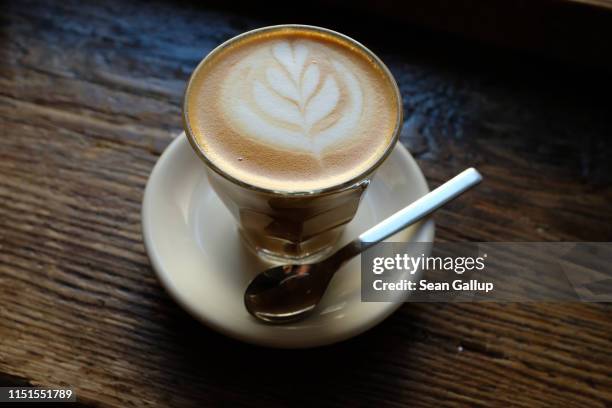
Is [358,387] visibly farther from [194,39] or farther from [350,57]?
[194,39]

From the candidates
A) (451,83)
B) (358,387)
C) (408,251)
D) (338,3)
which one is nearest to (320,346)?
(358,387)

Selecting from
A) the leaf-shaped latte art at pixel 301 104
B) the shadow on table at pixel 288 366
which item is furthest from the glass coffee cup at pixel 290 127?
the shadow on table at pixel 288 366

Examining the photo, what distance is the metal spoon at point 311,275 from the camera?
88cm

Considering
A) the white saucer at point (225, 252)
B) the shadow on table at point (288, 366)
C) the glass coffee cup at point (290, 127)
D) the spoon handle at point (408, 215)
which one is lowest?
the shadow on table at point (288, 366)

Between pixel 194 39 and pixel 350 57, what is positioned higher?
pixel 350 57

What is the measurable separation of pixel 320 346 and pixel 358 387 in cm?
8

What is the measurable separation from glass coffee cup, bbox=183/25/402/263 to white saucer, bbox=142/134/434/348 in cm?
5

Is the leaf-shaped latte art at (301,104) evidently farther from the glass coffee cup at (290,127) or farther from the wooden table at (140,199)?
the wooden table at (140,199)

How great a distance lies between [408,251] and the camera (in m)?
0.96

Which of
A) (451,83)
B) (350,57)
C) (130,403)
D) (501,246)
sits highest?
(350,57)

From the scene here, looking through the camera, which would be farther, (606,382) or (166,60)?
(166,60)

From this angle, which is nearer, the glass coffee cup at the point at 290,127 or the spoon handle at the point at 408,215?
the glass coffee cup at the point at 290,127

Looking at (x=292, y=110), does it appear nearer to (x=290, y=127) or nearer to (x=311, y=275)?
(x=290, y=127)

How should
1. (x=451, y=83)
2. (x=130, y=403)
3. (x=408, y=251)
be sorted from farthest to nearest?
(x=451, y=83) → (x=408, y=251) → (x=130, y=403)
